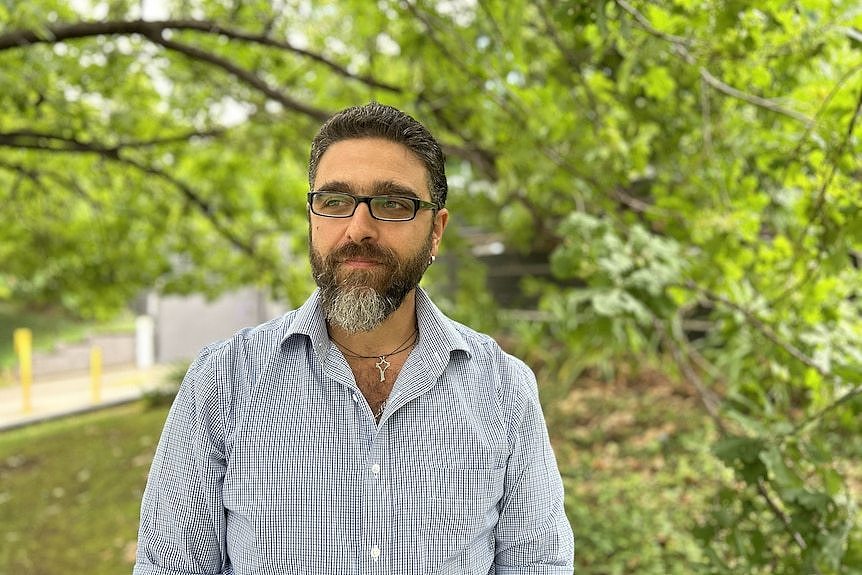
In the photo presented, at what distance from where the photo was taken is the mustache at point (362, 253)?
1.35 m

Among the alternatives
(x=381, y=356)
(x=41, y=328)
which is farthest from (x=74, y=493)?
(x=41, y=328)

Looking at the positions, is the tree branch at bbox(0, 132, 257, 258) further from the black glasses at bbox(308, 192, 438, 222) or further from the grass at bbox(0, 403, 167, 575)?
the black glasses at bbox(308, 192, 438, 222)

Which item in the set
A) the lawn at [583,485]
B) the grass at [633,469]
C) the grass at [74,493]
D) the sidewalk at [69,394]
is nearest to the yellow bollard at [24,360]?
the sidewalk at [69,394]

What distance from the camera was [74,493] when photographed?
6344mm

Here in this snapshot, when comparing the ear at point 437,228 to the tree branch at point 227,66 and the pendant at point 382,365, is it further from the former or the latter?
the tree branch at point 227,66

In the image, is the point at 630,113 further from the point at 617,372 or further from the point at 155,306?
the point at 155,306

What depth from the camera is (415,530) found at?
134 centimetres

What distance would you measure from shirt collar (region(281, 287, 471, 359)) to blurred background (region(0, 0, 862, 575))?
65 centimetres

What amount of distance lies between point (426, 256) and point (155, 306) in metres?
15.3

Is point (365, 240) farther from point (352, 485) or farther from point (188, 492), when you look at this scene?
point (188, 492)

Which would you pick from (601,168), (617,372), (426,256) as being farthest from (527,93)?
(617,372)

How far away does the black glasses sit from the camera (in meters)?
1.34

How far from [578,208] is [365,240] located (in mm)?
1763

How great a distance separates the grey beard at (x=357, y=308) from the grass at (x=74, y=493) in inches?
166
